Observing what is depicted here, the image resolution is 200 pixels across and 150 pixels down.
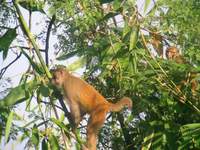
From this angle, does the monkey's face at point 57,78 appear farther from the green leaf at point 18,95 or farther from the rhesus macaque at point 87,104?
the rhesus macaque at point 87,104

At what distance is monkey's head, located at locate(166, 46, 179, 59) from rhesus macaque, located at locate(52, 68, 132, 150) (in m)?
0.59

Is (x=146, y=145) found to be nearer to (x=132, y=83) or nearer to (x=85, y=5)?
(x=132, y=83)

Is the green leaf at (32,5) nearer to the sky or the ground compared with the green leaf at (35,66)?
nearer to the sky

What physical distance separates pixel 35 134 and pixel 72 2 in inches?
31.0

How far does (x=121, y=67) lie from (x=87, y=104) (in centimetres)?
92

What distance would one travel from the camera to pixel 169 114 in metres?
3.78

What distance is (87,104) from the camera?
3.80m

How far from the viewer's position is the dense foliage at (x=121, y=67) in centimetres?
217

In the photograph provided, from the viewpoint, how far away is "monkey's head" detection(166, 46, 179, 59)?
12.2 feet

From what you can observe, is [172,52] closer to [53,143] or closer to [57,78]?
[57,78]

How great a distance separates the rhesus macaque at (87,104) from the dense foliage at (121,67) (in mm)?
158

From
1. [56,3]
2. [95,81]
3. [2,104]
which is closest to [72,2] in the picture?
[56,3]

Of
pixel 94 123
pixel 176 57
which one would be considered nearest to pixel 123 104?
pixel 94 123

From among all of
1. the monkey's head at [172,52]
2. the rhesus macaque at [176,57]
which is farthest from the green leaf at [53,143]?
the monkey's head at [172,52]
